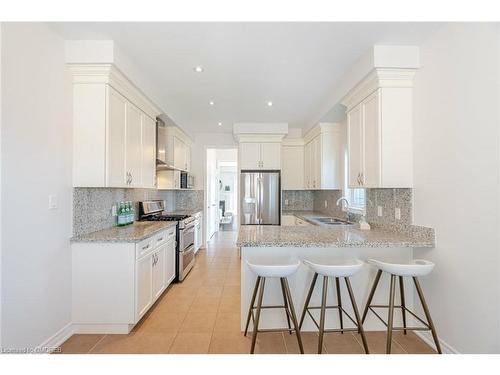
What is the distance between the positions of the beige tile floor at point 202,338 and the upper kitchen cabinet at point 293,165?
2.82 meters

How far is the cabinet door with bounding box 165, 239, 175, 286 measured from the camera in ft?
10.5

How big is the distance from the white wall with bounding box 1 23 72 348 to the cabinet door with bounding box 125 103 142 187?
0.55 m

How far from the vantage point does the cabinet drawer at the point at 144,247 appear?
2358 millimetres

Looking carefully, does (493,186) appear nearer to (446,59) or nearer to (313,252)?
(446,59)

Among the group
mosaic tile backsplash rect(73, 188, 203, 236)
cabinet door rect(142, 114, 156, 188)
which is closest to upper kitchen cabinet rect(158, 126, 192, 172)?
cabinet door rect(142, 114, 156, 188)

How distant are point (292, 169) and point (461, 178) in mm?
3629

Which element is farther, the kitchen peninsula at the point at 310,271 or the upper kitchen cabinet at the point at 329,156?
the upper kitchen cabinet at the point at 329,156

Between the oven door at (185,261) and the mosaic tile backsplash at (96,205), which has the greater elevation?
the mosaic tile backsplash at (96,205)

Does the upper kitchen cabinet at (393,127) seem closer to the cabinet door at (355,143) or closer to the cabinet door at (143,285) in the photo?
the cabinet door at (355,143)

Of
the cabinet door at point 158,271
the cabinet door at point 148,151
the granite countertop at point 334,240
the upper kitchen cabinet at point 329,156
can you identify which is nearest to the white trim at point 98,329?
the cabinet door at point 158,271

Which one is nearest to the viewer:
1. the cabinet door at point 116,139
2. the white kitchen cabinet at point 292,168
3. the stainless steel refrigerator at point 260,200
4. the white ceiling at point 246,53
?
the white ceiling at point 246,53

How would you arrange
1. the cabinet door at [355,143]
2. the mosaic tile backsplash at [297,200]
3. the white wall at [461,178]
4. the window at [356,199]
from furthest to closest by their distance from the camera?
the mosaic tile backsplash at [297,200] → the window at [356,199] → the cabinet door at [355,143] → the white wall at [461,178]

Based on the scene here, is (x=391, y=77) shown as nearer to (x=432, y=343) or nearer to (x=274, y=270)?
(x=274, y=270)
